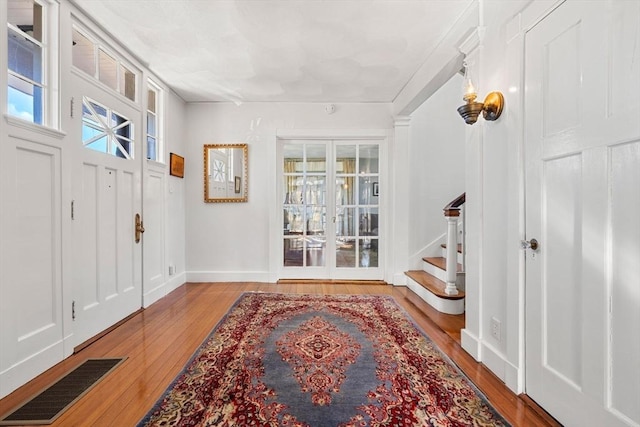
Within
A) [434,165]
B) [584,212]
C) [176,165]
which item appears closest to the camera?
[584,212]

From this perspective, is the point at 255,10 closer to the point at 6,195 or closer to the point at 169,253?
the point at 6,195

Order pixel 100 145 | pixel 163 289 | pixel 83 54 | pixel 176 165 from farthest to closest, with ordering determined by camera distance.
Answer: pixel 176 165, pixel 163 289, pixel 100 145, pixel 83 54

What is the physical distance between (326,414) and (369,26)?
104 inches

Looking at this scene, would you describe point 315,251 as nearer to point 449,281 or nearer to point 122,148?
point 449,281

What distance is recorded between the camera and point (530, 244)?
1.60m

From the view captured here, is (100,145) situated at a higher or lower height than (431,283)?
higher

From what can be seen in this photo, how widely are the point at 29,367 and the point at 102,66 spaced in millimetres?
2342

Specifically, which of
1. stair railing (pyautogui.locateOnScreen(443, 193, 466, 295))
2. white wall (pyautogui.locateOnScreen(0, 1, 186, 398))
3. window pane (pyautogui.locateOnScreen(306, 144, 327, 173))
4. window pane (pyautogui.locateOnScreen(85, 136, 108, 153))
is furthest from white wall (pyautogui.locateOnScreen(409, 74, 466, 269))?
white wall (pyautogui.locateOnScreen(0, 1, 186, 398))

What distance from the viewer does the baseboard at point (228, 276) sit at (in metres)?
4.09

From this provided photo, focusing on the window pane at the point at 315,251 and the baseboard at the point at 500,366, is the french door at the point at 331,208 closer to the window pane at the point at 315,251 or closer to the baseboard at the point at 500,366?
the window pane at the point at 315,251

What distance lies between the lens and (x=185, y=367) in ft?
6.32

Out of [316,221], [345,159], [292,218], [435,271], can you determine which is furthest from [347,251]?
[345,159]

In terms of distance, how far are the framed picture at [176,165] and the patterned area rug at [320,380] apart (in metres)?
2.03

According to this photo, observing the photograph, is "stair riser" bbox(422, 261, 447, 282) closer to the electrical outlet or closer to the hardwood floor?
the hardwood floor
